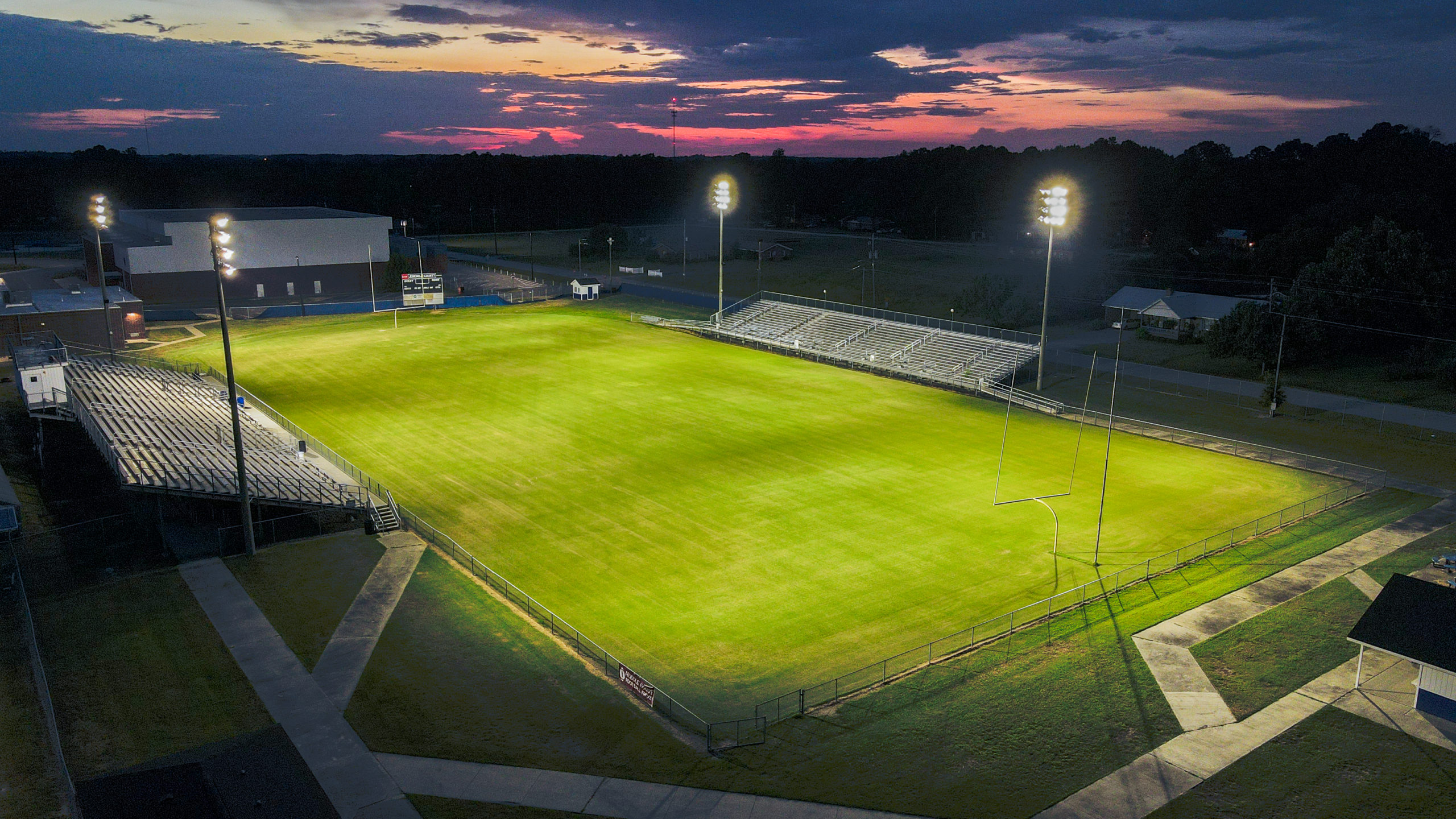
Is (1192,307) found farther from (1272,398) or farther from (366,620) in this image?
(366,620)

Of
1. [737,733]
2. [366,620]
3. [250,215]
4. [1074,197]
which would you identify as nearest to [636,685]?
[737,733]

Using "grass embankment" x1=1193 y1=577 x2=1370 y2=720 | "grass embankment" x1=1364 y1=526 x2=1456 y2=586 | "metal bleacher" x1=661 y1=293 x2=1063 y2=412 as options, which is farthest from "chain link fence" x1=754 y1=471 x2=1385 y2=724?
"metal bleacher" x1=661 y1=293 x2=1063 y2=412

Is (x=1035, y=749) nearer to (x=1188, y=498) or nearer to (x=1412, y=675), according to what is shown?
(x=1412, y=675)

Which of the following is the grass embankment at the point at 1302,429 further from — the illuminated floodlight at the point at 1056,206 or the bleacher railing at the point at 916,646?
the illuminated floodlight at the point at 1056,206

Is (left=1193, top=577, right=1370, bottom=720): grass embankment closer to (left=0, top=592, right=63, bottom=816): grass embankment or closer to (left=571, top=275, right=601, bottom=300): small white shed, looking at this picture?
(left=0, top=592, right=63, bottom=816): grass embankment

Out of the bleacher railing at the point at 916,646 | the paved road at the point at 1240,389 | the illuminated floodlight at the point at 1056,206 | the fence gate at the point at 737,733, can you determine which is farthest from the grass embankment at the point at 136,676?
the paved road at the point at 1240,389

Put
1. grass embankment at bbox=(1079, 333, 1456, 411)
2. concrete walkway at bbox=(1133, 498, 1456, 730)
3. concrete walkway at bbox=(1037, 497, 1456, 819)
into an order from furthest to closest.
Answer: grass embankment at bbox=(1079, 333, 1456, 411)
concrete walkway at bbox=(1133, 498, 1456, 730)
concrete walkway at bbox=(1037, 497, 1456, 819)
